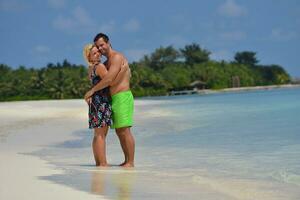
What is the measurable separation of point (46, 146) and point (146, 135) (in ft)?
8.47

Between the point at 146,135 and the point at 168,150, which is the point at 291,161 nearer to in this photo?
the point at 168,150

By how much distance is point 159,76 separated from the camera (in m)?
80.9

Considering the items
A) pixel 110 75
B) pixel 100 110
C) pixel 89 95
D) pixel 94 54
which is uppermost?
pixel 94 54

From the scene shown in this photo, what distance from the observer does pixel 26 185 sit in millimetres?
4227

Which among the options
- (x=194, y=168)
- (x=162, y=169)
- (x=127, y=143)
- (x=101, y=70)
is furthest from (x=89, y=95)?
(x=194, y=168)

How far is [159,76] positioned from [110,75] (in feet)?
248

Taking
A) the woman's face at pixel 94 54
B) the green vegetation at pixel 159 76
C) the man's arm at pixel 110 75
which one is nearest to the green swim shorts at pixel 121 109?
the man's arm at pixel 110 75

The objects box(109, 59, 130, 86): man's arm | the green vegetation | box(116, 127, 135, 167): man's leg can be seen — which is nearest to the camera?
box(109, 59, 130, 86): man's arm

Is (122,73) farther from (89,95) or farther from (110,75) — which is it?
(89,95)

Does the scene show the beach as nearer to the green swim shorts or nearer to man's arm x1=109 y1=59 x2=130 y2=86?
the green swim shorts

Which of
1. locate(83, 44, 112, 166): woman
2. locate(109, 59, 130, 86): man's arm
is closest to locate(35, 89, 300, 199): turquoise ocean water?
locate(83, 44, 112, 166): woman

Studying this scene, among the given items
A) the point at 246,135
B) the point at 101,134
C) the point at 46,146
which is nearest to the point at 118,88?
the point at 101,134

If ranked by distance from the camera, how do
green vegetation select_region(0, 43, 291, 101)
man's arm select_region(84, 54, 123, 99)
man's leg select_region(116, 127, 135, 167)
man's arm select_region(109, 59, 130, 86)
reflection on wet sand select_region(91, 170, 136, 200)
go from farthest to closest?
1. green vegetation select_region(0, 43, 291, 101)
2. man's leg select_region(116, 127, 135, 167)
3. man's arm select_region(109, 59, 130, 86)
4. man's arm select_region(84, 54, 123, 99)
5. reflection on wet sand select_region(91, 170, 136, 200)

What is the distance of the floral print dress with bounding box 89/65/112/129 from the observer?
557cm
